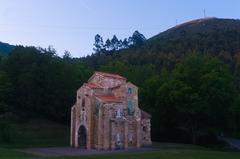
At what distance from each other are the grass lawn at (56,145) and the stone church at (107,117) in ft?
10.1

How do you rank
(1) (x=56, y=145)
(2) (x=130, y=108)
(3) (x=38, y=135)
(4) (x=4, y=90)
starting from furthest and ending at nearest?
(4) (x=4, y=90)
(3) (x=38, y=135)
(2) (x=130, y=108)
(1) (x=56, y=145)

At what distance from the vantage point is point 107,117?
184ft

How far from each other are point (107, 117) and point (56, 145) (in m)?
8.48

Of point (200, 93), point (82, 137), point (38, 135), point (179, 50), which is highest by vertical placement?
point (179, 50)

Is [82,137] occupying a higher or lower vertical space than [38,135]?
lower

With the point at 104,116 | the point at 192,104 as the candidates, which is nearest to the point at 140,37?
the point at 192,104

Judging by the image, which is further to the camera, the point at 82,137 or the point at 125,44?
the point at 125,44

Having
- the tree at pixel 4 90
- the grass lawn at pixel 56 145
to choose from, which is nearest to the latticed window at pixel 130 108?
the grass lawn at pixel 56 145

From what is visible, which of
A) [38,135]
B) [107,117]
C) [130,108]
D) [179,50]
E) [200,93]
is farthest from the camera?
[179,50]

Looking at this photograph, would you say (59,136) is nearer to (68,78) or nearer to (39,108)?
(39,108)

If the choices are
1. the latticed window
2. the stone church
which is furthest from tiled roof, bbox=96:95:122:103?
the latticed window

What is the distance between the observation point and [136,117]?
60.0 metres

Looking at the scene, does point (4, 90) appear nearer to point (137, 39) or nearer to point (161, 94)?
point (161, 94)

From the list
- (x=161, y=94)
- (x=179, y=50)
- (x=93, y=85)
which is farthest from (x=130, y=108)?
(x=179, y=50)
